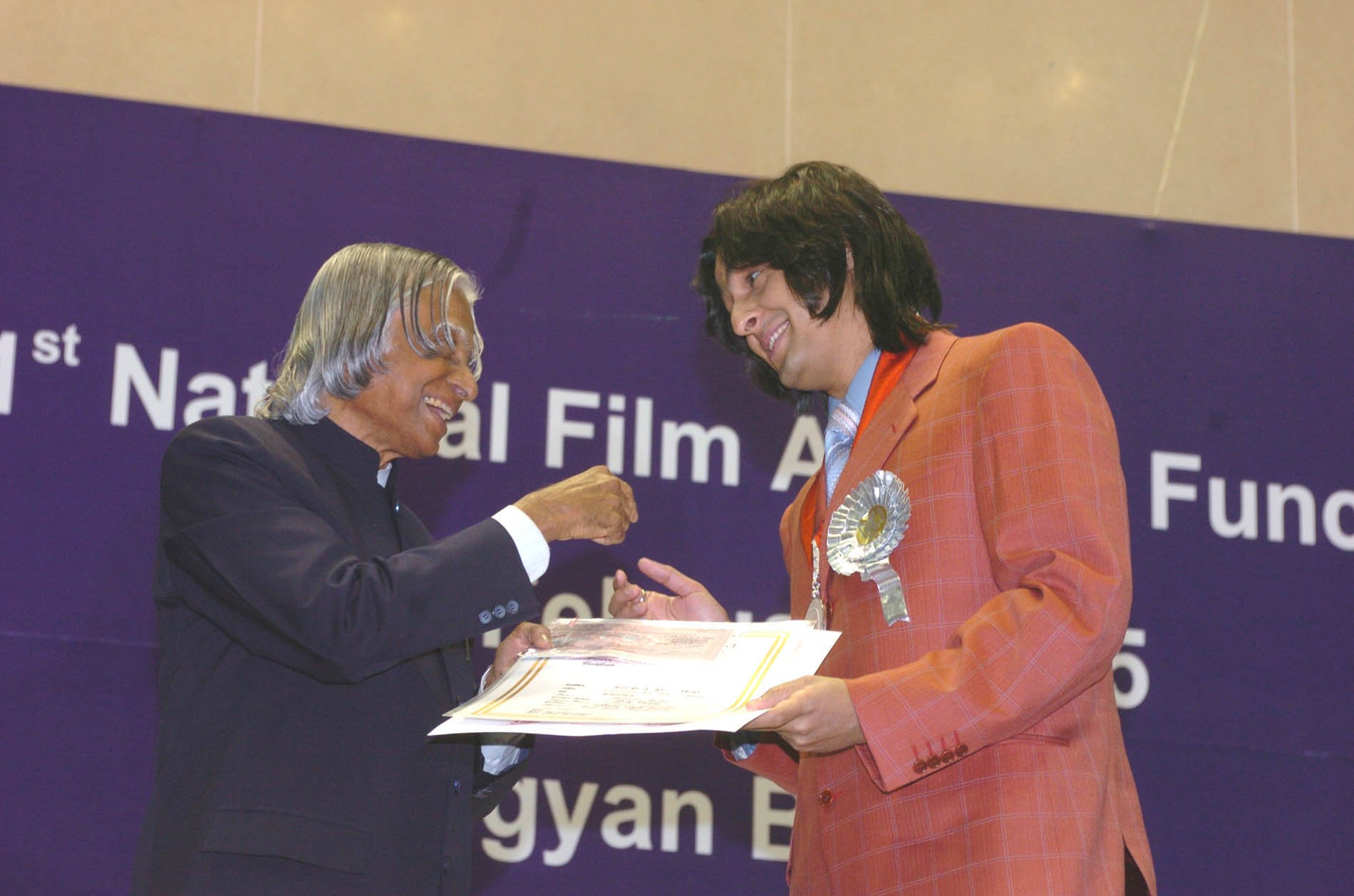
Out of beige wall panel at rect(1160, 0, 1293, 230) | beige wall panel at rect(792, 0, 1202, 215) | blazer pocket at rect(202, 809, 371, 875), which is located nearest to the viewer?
blazer pocket at rect(202, 809, 371, 875)

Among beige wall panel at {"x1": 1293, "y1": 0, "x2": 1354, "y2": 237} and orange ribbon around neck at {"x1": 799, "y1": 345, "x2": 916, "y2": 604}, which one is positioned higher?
beige wall panel at {"x1": 1293, "y1": 0, "x2": 1354, "y2": 237}

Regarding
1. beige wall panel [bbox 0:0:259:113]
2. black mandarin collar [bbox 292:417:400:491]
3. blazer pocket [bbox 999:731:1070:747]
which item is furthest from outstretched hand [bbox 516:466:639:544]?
beige wall panel [bbox 0:0:259:113]

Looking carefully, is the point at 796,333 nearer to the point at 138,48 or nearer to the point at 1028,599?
the point at 1028,599

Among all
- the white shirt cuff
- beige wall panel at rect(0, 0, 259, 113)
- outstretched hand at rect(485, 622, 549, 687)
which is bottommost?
outstretched hand at rect(485, 622, 549, 687)

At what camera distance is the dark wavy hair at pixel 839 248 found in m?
2.76

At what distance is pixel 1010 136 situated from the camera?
4.76 meters

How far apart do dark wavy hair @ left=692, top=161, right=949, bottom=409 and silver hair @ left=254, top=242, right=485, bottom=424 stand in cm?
52

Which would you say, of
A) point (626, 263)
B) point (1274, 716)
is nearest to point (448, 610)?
point (626, 263)

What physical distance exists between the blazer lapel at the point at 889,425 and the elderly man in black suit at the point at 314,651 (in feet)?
1.33

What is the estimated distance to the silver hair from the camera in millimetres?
2770

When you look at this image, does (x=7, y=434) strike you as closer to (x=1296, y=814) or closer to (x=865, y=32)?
(x=865, y=32)

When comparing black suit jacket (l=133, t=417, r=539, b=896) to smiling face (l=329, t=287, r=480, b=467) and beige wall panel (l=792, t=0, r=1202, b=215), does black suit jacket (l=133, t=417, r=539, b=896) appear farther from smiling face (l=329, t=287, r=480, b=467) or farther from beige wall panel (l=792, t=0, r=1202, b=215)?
beige wall panel (l=792, t=0, r=1202, b=215)

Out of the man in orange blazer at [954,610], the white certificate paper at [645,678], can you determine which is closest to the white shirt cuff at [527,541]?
the white certificate paper at [645,678]

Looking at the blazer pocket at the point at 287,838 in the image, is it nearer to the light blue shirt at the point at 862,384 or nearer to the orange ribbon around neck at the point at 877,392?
the orange ribbon around neck at the point at 877,392
